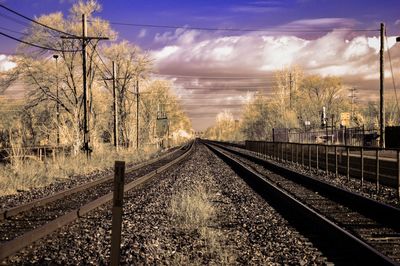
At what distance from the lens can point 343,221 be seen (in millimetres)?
11539

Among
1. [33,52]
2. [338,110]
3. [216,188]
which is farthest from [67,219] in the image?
[338,110]

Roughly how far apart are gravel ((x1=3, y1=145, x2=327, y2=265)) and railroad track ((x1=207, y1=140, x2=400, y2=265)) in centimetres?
43

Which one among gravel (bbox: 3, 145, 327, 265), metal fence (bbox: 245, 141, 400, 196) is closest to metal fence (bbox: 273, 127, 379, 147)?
metal fence (bbox: 245, 141, 400, 196)

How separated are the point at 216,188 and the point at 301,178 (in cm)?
506

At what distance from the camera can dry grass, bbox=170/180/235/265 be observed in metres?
7.45

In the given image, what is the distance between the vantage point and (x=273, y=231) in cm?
1020

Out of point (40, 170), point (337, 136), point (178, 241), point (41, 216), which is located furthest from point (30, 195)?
point (337, 136)

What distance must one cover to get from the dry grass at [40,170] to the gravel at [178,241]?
263 inches

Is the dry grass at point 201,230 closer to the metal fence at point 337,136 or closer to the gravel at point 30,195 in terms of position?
the gravel at point 30,195

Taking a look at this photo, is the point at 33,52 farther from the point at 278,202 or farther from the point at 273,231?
the point at 273,231

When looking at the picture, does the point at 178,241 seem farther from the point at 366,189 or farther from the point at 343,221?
the point at 366,189

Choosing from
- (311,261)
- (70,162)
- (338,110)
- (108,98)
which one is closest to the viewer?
(311,261)

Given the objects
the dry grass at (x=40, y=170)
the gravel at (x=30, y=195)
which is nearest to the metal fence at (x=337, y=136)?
the dry grass at (x=40, y=170)

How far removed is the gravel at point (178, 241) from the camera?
7.60m
